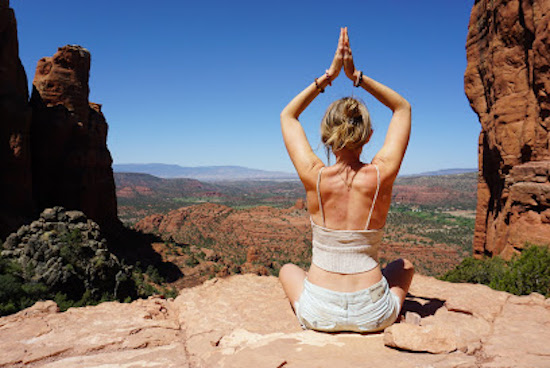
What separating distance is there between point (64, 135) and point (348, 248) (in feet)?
86.2

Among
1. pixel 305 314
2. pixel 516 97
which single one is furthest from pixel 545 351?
pixel 516 97

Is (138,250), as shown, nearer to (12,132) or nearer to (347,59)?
(12,132)

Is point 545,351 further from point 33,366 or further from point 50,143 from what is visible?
point 50,143

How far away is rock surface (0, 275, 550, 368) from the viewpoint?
2336 mm

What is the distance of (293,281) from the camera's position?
128 inches

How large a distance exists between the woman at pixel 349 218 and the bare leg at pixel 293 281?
1.01 ft

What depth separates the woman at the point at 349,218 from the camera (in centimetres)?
262

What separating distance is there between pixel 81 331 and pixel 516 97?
14904 mm

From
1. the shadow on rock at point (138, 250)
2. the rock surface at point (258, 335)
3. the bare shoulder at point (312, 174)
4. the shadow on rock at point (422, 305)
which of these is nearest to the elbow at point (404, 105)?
the bare shoulder at point (312, 174)

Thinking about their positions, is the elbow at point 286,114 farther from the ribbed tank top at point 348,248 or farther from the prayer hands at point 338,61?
the ribbed tank top at point 348,248

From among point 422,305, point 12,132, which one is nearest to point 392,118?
point 422,305

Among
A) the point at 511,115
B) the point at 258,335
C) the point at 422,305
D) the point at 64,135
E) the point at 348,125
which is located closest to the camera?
the point at 348,125

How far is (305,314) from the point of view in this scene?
2.79 m

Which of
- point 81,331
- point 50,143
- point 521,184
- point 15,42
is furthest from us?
point 50,143
